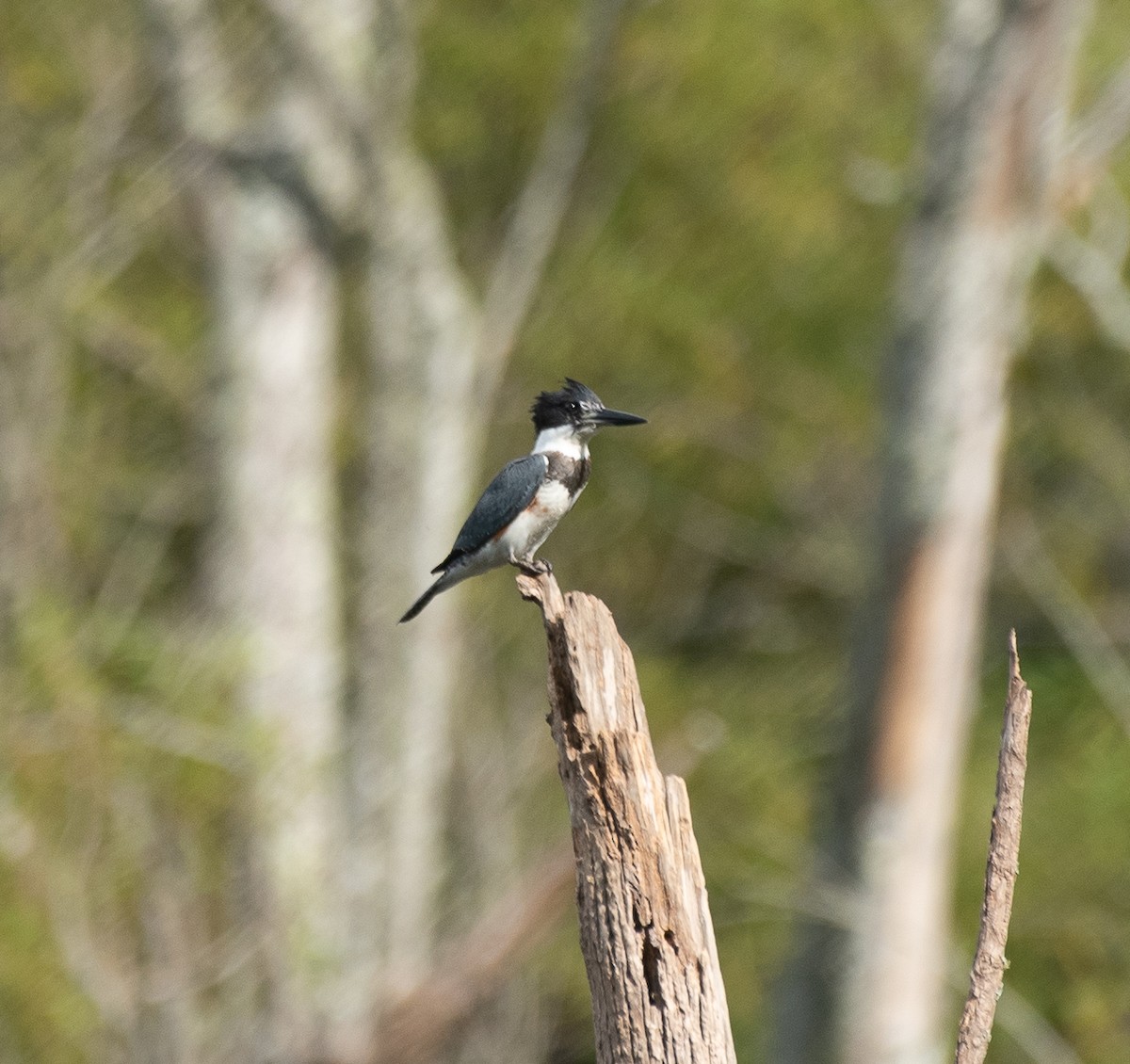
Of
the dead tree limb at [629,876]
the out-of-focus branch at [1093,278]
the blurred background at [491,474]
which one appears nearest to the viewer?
the dead tree limb at [629,876]

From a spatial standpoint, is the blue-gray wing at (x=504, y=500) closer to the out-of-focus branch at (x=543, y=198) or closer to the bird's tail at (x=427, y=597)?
the bird's tail at (x=427, y=597)

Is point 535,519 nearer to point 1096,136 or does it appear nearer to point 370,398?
point 1096,136

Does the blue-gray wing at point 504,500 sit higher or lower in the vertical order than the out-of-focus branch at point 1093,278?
lower

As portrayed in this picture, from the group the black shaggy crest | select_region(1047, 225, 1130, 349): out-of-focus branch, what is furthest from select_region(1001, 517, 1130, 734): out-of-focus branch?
the black shaggy crest

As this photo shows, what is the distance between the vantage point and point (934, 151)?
7.25m

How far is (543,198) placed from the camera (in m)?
11.0

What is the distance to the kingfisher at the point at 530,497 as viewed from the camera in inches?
164

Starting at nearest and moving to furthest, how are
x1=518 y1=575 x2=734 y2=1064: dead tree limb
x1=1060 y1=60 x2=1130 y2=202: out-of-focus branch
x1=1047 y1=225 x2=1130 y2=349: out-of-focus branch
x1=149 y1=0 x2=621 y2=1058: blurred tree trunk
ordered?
x1=518 y1=575 x2=734 y2=1064: dead tree limb
x1=1060 y1=60 x2=1130 y2=202: out-of-focus branch
x1=1047 y1=225 x2=1130 y2=349: out-of-focus branch
x1=149 y1=0 x2=621 y2=1058: blurred tree trunk

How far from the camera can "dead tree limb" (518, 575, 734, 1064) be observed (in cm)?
271

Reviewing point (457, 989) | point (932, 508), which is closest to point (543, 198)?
point (932, 508)

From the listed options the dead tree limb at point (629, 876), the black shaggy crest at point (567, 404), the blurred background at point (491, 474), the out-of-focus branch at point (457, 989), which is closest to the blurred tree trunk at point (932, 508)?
the blurred background at point (491, 474)

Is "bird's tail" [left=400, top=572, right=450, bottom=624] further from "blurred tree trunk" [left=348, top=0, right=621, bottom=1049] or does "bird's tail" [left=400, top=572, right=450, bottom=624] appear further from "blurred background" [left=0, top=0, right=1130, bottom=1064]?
"blurred tree trunk" [left=348, top=0, right=621, bottom=1049]

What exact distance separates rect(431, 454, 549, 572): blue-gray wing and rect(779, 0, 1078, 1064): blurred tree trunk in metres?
3.37

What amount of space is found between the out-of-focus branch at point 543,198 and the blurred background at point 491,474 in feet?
0.16
